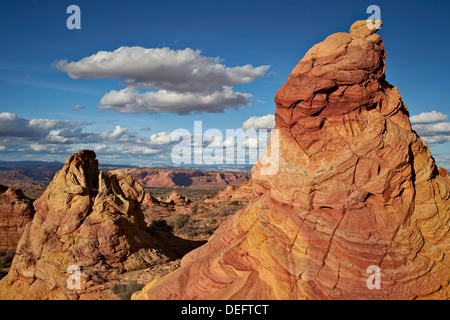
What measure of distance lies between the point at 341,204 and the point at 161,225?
26.0 meters

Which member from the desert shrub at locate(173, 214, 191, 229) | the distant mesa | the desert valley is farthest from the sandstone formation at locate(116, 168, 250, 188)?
the desert valley

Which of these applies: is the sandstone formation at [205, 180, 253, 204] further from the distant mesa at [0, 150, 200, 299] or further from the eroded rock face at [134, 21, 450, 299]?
the eroded rock face at [134, 21, 450, 299]

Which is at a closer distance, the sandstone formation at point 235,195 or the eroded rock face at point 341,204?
the eroded rock face at point 341,204

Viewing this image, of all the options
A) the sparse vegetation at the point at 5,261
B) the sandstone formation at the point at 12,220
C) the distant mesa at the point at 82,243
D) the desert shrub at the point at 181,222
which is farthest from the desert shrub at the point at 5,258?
the desert shrub at the point at 181,222

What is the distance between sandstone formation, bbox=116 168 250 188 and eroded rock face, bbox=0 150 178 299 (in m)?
136

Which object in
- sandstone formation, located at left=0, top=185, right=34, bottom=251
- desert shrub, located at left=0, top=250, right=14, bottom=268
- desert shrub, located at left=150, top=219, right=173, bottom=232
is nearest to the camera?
desert shrub, located at left=0, top=250, right=14, bottom=268

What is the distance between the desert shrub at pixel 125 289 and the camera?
1212 centimetres

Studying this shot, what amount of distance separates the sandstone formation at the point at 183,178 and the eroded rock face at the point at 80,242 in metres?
136

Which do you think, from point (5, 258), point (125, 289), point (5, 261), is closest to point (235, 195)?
point (5, 258)

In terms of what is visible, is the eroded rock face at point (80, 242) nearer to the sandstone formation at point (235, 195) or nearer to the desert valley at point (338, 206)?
the desert valley at point (338, 206)

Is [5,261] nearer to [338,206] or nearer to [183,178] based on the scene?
[338,206]

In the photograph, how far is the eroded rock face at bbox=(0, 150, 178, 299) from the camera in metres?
13.4
